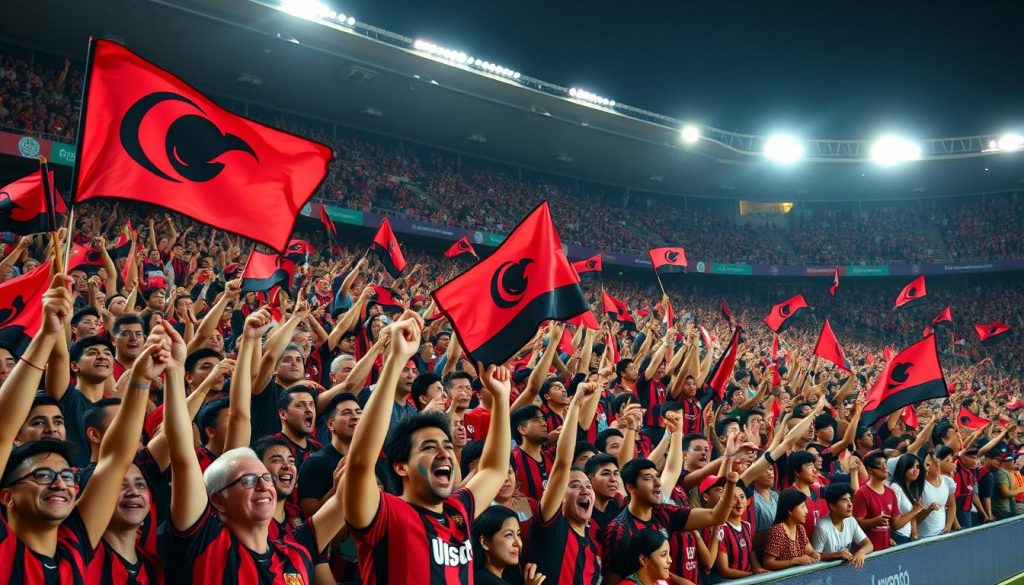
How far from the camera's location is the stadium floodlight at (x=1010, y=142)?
107 feet

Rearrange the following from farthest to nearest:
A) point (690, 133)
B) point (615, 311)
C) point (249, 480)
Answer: point (690, 133), point (615, 311), point (249, 480)

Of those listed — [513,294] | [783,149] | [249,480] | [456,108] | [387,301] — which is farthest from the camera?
[783,149]

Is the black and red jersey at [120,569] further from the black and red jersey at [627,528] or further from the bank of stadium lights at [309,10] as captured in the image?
the bank of stadium lights at [309,10]

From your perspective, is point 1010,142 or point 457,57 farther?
point 1010,142

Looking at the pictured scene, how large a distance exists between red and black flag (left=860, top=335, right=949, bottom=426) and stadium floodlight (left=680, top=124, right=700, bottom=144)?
74.9 feet

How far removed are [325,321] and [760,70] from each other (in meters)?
26.8

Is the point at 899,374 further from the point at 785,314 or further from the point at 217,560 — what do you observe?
the point at 217,560

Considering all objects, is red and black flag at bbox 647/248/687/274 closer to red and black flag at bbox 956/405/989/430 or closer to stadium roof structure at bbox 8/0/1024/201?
red and black flag at bbox 956/405/989/430

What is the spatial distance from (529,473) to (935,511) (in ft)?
14.8

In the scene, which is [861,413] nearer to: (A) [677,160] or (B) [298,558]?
(B) [298,558]

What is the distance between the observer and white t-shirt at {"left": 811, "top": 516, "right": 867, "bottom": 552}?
5.75 metres

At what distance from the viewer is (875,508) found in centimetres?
672

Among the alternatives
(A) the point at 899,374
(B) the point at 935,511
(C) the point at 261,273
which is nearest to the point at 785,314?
(A) the point at 899,374

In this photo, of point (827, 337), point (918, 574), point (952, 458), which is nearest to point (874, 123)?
point (827, 337)
